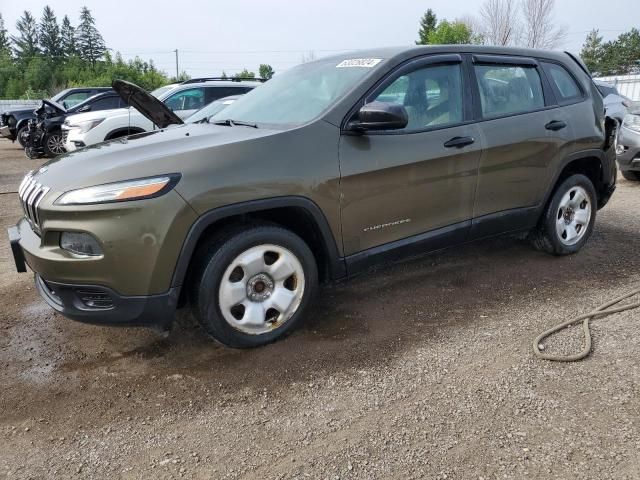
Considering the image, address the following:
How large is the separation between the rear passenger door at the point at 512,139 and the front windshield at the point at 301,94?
3.28 feet

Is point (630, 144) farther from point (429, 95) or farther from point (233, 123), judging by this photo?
point (233, 123)

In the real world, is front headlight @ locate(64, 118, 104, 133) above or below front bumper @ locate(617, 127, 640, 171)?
Answer: above

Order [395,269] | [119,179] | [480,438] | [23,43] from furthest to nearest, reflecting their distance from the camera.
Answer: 1. [23,43]
2. [395,269]
3. [119,179]
4. [480,438]

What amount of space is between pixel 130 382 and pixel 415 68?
265 centimetres

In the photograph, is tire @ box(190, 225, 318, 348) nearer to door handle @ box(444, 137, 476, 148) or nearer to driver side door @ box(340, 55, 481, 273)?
driver side door @ box(340, 55, 481, 273)

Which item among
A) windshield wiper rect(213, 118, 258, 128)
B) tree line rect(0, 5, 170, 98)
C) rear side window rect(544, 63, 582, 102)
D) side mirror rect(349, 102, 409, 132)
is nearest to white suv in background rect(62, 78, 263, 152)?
windshield wiper rect(213, 118, 258, 128)

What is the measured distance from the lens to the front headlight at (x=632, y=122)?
308 inches

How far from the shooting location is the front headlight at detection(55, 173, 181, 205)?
8.23 feet

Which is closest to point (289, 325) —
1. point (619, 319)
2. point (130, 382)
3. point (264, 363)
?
point (264, 363)

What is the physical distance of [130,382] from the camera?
2777mm

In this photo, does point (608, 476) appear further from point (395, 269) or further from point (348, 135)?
point (395, 269)

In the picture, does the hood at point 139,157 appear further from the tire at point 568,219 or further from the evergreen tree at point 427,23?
the evergreen tree at point 427,23

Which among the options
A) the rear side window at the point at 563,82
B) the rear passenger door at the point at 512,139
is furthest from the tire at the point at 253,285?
the rear side window at the point at 563,82

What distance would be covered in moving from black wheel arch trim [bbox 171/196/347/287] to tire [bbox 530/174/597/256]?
217 centimetres
